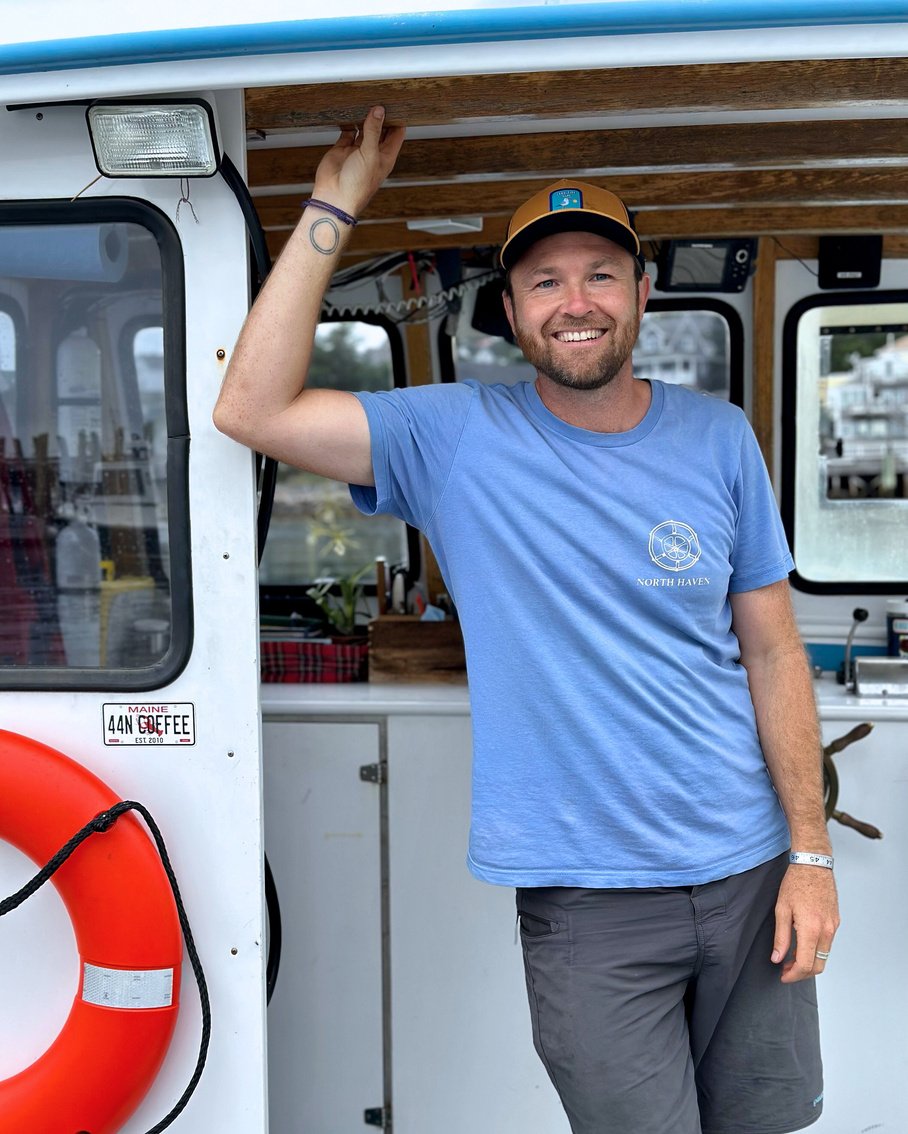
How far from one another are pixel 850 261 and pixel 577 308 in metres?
1.87

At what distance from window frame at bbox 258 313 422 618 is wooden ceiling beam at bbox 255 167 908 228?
105cm

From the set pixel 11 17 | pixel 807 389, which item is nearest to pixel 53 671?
pixel 11 17

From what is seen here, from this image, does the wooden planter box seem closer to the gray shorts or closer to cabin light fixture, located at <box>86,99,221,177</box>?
the gray shorts

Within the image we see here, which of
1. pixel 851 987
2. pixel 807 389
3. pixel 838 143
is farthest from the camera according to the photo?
pixel 807 389

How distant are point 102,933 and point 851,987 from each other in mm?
1758

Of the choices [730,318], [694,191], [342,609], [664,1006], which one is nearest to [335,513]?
[342,609]

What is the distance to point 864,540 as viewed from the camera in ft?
11.7

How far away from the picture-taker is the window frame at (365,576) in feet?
12.0

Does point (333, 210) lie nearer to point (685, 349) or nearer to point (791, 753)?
point (791, 753)

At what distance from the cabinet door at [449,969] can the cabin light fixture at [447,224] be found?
1106 mm

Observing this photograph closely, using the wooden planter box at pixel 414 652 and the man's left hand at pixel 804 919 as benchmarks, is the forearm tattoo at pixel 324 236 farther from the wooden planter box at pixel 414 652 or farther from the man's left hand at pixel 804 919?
the wooden planter box at pixel 414 652

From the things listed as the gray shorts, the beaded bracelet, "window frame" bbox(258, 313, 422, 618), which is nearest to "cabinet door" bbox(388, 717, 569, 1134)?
the gray shorts

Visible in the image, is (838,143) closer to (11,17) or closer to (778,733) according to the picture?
(778,733)

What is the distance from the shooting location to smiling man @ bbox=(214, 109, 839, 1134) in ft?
5.60
